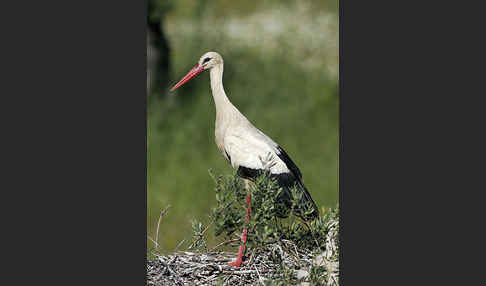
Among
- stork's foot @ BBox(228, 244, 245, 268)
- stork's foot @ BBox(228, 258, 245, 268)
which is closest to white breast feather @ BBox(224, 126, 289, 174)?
stork's foot @ BBox(228, 244, 245, 268)

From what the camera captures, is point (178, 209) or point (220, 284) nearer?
point (220, 284)

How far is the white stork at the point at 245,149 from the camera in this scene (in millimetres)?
9367

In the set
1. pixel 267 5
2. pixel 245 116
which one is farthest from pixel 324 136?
pixel 267 5

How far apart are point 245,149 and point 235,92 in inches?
26.3

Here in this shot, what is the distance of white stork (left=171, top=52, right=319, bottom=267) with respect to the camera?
30.7 ft

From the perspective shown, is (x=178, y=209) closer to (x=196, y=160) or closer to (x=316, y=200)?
(x=196, y=160)

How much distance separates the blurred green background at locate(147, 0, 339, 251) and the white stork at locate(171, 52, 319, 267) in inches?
3.8

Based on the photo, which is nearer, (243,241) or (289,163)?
(243,241)

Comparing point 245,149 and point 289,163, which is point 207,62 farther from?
point 289,163

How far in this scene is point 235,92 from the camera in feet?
32.0

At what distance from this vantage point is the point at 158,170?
9.72 metres

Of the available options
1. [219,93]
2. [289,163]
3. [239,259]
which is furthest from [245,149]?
[239,259]

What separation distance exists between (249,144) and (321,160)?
0.73 m

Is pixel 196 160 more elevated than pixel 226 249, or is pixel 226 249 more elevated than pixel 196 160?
pixel 196 160
